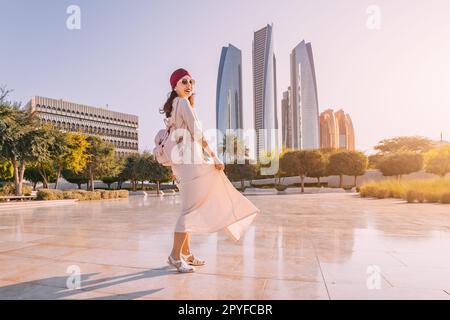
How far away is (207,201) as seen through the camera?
139 inches

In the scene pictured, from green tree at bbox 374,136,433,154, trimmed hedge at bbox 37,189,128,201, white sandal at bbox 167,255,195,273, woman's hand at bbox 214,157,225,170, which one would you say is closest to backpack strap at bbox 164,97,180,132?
woman's hand at bbox 214,157,225,170

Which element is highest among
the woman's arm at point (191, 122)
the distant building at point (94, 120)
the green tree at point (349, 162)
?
the distant building at point (94, 120)

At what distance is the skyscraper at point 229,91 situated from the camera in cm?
14650

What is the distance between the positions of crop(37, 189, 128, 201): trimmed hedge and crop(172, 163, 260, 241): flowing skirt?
20.1m

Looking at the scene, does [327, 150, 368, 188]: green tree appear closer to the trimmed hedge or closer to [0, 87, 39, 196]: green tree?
the trimmed hedge

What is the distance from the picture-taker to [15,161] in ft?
68.7

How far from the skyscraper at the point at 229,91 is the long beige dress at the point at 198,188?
140219mm

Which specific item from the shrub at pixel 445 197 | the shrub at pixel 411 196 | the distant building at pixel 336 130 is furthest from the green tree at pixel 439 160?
the distant building at pixel 336 130

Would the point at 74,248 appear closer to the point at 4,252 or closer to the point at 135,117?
the point at 4,252

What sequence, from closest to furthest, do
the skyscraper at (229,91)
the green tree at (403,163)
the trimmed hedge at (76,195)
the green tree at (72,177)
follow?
1. the trimmed hedge at (76,195)
2. the green tree at (403,163)
3. the green tree at (72,177)
4. the skyscraper at (229,91)

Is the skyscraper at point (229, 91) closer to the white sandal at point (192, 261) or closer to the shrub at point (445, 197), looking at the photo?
the shrub at point (445, 197)

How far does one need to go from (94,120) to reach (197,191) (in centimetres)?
11200
